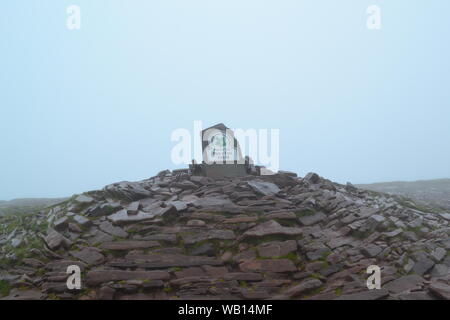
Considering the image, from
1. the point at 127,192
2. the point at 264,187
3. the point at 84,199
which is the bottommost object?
the point at 84,199

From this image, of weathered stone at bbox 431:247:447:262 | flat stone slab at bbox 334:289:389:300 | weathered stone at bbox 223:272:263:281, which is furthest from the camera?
weathered stone at bbox 431:247:447:262

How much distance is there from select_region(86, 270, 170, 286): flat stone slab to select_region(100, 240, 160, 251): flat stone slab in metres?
1.33

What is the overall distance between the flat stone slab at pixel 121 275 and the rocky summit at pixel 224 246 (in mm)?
31

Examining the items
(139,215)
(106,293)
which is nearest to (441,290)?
(106,293)

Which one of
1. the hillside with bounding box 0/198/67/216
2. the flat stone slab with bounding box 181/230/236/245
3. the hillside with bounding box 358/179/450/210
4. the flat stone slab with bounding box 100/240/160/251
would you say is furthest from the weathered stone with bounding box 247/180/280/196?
the hillside with bounding box 0/198/67/216

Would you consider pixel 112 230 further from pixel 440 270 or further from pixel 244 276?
pixel 440 270

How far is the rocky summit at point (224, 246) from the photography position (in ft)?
31.3

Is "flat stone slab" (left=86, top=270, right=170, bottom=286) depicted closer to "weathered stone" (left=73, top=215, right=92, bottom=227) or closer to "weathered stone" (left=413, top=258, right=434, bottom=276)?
"weathered stone" (left=73, top=215, right=92, bottom=227)

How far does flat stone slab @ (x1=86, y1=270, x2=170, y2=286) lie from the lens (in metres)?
9.78

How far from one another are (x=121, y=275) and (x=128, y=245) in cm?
155

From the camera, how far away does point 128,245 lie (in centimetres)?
1137
